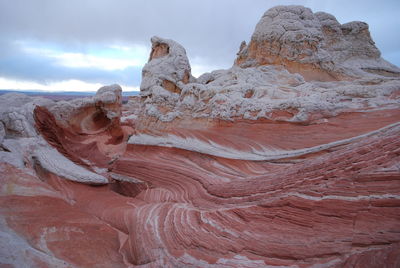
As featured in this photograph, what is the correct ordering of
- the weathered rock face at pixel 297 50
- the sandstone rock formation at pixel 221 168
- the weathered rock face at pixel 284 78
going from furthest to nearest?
the weathered rock face at pixel 297 50
the weathered rock face at pixel 284 78
the sandstone rock formation at pixel 221 168

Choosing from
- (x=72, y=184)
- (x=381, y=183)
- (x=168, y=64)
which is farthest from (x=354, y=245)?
(x=168, y=64)

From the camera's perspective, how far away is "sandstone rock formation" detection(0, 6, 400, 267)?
245cm

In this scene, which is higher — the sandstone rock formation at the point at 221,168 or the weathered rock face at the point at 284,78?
the weathered rock face at the point at 284,78

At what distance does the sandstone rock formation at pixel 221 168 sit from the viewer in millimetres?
2445

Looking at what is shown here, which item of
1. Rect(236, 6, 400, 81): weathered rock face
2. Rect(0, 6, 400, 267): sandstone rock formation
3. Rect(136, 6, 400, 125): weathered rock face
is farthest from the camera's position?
Rect(236, 6, 400, 81): weathered rock face

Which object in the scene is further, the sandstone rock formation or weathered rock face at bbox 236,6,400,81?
weathered rock face at bbox 236,6,400,81

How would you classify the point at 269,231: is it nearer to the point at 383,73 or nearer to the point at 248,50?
the point at 248,50

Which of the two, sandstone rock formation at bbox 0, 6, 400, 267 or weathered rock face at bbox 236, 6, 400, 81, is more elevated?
weathered rock face at bbox 236, 6, 400, 81

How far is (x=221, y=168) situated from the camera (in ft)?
14.7

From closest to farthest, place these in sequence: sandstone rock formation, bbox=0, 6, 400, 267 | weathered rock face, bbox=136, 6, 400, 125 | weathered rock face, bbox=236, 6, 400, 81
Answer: sandstone rock formation, bbox=0, 6, 400, 267 → weathered rock face, bbox=136, 6, 400, 125 → weathered rock face, bbox=236, 6, 400, 81

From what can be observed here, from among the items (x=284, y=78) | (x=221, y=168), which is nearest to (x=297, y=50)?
(x=284, y=78)

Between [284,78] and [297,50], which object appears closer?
[284,78]

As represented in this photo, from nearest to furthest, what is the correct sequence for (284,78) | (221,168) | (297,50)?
(221,168)
(284,78)
(297,50)

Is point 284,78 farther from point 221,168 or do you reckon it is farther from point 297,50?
point 221,168
